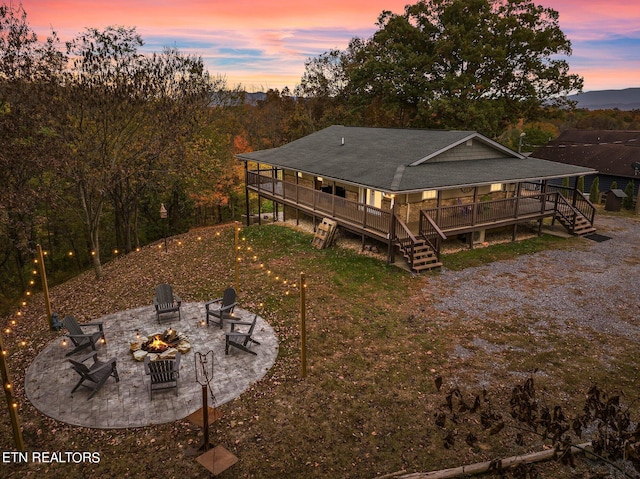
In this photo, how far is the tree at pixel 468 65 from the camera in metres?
33.0

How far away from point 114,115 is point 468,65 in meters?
28.2

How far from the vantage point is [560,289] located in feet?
54.0

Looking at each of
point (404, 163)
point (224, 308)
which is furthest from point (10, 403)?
point (404, 163)

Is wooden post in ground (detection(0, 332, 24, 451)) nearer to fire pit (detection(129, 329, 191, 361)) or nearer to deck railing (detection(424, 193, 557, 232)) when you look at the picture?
fire pit (detection(129, 329, 191, 361))

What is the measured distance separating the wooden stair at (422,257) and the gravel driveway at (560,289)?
78 cm

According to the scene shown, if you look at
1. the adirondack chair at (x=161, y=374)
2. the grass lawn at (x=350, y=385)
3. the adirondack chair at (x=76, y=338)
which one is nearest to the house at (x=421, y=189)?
the grass lawn at (x=350, y=385)

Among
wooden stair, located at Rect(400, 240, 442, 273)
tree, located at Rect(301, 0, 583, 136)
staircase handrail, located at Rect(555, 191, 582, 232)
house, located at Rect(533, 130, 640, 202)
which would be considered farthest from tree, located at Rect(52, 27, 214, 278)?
house, located at Rect(533, 130, 640, 202)

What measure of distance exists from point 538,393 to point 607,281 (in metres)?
9.76

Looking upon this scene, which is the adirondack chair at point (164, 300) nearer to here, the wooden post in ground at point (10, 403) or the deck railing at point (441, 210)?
the wooden post in ground at point (10, 403)

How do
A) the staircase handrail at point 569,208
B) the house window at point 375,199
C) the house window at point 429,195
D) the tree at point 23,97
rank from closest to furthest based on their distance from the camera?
the tree at point 23,97 → the house window at point 429,195 → the house window at point 375,199 → the staircase handrail at point 569,208

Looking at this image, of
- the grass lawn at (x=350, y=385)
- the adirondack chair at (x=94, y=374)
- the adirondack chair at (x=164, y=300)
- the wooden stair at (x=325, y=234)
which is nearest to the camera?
the grass lawn at (x=350, y=385)

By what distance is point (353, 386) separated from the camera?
10555 millimetres

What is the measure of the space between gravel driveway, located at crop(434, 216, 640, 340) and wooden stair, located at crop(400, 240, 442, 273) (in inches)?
30.7

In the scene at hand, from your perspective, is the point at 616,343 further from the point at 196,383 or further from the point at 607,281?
the point at 196,383
